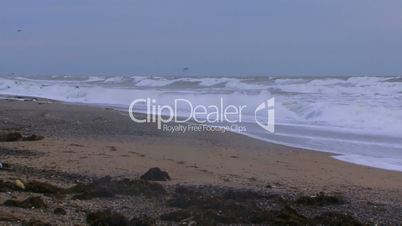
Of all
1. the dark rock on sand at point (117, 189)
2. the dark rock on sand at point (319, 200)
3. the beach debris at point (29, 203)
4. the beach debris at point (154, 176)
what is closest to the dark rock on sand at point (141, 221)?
the beach debris at point (29, 203)

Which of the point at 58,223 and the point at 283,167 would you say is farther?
the point at 283,167

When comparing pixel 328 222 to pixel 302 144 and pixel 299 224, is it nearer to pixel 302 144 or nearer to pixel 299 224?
pixel 299 224

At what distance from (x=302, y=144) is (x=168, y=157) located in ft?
13.6

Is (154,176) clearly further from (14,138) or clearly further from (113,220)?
(14,138)

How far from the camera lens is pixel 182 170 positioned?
882 centimetres

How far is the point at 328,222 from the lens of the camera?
5.58 m

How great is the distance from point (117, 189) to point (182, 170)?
213cm

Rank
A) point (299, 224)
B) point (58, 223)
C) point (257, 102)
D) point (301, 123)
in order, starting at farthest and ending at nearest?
point (257, 102) → point (301, 123) → point (299, 224) → point (58, 223)

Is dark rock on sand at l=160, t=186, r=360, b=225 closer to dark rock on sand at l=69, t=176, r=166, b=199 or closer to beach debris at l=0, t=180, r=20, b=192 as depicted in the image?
dark rock on sand at l=69, t=176, r=166, b=199

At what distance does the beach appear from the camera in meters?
6.13

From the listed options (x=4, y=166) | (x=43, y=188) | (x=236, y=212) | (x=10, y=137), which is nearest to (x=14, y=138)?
(x=10, y=137)

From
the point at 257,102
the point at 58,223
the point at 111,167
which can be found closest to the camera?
the point at 58,223

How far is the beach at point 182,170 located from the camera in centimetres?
613

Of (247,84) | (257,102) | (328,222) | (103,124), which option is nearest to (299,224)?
(328,222)
